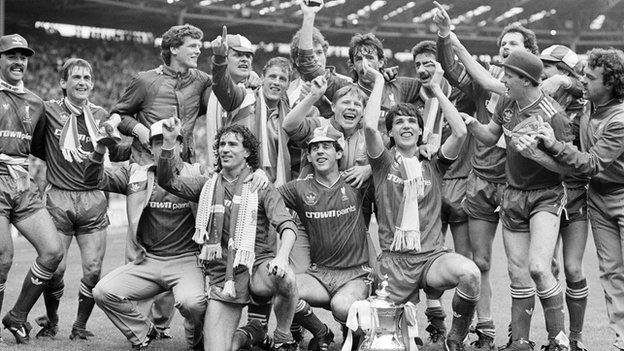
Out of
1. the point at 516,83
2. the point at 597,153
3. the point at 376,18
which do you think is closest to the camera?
the point at 597,153

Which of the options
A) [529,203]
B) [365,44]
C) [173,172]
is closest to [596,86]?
[529,203]

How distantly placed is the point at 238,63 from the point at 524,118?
2.53 meters

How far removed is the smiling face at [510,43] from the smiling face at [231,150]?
2251mm

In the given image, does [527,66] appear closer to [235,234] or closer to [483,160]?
[483,160]

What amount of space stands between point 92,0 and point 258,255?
2442cm

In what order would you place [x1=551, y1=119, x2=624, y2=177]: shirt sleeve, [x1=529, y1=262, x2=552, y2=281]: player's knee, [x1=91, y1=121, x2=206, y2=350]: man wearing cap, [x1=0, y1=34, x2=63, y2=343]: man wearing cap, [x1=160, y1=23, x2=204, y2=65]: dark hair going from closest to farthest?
[x1=551, y1=119, x2=624, y2=177]: shirt sleeve → [x1=529, y1=262, x2=552, y2=281]: player's knee → [x1=91, y1=121, x2=206, y2=350]: man wearing cap → [x1=0, y1=34, x2=63, y2=343]: man wearing cap → [x1=160, y1=23, x2=204, y2=65]: dark hair

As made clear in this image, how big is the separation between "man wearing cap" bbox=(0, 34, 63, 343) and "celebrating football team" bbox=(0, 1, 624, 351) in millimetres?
18

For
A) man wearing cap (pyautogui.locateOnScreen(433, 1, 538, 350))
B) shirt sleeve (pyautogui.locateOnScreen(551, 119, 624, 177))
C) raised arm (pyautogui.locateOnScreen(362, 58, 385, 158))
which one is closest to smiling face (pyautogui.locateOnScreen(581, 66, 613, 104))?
shirt sleeve (pyautogui.locateOnScreen(551, 119, 624, 177))

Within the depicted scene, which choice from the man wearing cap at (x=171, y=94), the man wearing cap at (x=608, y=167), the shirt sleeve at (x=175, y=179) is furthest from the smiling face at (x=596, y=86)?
the man wearing cap at (x=171, y=94)

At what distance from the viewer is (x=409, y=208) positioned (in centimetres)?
652

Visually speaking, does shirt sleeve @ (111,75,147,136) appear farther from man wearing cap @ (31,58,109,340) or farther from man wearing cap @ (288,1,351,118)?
man wearing cap @ (288,1,351,118)

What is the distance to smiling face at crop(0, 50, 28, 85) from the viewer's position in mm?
7559

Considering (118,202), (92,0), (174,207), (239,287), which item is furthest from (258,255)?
(92,0)

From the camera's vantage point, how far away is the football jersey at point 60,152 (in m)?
7.93
